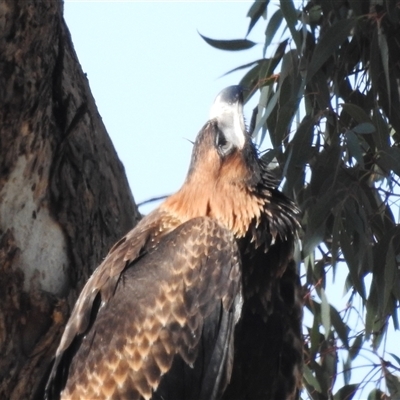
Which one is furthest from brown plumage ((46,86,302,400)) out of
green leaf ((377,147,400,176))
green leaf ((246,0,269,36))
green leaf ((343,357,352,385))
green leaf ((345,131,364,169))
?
green leaf ((343,357,352,385))

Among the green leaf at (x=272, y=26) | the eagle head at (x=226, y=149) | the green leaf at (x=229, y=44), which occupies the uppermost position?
the green leaf at (x=272, y=26)

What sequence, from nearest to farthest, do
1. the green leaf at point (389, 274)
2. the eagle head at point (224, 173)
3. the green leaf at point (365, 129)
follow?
1. the eagle head at point (224, 173)
2. the green leaf at point (365, 129)
3. the green leaf at point (389, 274)

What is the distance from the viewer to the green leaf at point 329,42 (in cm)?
425

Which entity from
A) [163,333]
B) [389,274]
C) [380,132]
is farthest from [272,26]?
[163,333]

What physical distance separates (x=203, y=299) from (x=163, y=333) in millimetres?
143

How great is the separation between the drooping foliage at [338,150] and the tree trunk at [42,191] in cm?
83

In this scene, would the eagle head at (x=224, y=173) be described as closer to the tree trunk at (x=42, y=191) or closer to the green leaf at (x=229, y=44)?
the tree trunk at (x=42, y=191)

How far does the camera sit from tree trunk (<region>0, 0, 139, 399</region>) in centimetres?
319

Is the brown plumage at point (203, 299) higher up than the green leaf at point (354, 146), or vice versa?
the green leaf at point (354, 146)

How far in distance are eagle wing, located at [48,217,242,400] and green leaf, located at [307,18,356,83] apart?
1039 mm

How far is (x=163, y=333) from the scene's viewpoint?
11.0 feet

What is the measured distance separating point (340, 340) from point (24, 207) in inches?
64.8

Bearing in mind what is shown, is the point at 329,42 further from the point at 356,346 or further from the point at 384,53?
the point at 356,346

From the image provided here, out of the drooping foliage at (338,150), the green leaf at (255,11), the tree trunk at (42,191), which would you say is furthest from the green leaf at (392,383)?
the green leaf at (255,11)
